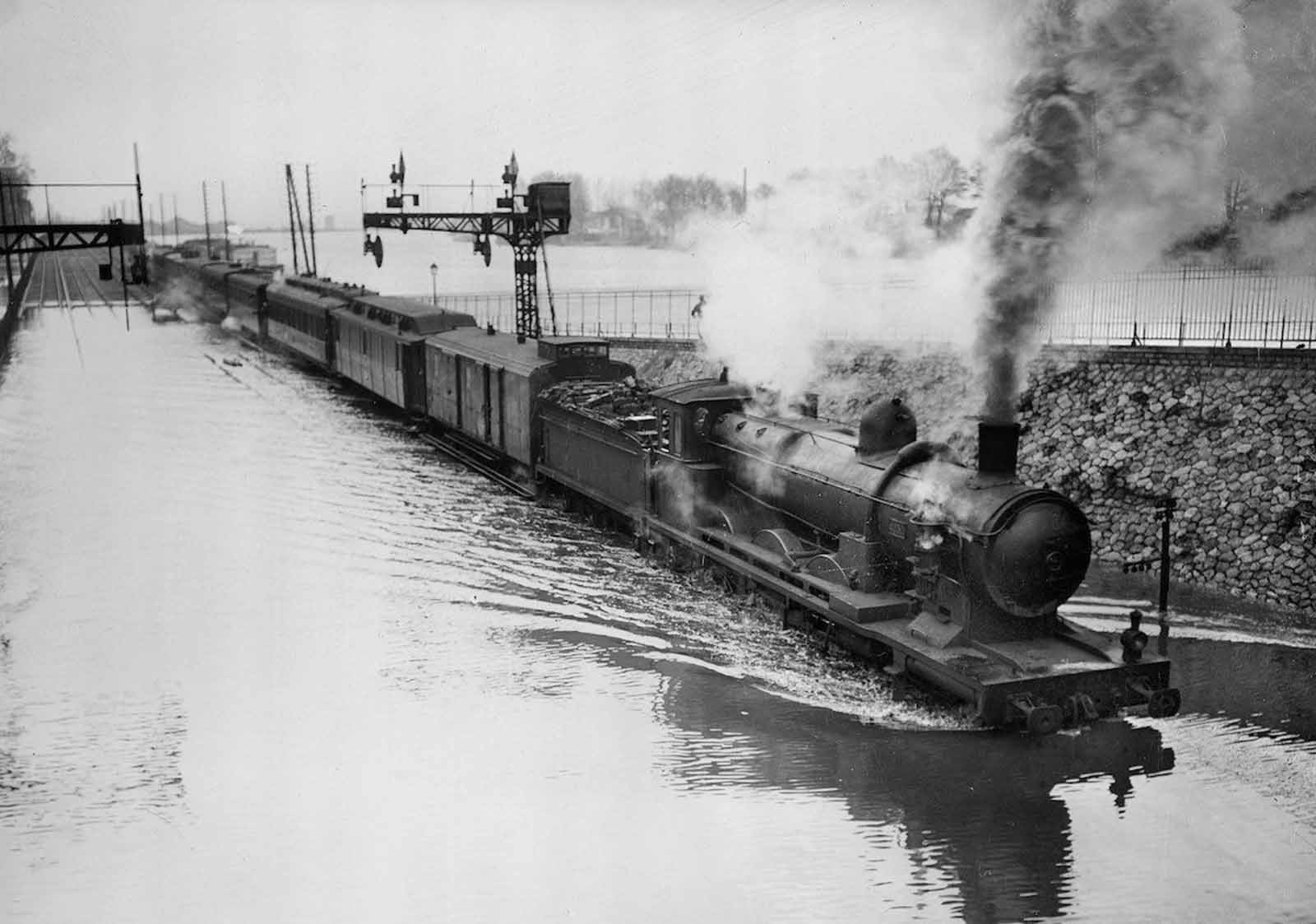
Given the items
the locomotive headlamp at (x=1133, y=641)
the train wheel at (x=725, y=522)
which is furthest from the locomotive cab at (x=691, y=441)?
the locomotive headlamp at (x=1133, y=641)

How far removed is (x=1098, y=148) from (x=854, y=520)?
16.0ft

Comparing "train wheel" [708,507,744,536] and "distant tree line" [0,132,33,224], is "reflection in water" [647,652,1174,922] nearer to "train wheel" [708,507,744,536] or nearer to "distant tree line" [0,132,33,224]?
"train wheel" [708,507,744,536]

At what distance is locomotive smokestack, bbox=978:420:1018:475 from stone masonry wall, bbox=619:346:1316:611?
6.99m

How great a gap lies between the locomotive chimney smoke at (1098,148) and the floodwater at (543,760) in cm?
416

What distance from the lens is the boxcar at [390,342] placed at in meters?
29.2

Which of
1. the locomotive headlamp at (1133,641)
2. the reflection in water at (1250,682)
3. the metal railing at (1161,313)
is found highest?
the metal railing at (1161,313)

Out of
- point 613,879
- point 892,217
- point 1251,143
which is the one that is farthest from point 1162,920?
point 892,217

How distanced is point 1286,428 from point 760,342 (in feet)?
27.9

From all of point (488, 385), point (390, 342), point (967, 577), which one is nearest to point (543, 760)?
point (967, 577)

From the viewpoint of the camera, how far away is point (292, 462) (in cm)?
2444

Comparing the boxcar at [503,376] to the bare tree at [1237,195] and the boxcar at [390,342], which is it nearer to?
the boxcar at [390,342]

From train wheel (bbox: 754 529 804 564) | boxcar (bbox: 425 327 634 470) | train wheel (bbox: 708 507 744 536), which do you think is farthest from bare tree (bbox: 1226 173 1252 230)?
boxcar (bbox: 425 327 634 470)

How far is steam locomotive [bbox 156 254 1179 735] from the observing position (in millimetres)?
10539

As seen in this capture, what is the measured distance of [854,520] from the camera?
12.8 meters
